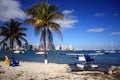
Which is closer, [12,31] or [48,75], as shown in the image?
[48,75]

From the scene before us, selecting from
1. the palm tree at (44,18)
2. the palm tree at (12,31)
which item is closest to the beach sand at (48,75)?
the palm tree at (44,18)

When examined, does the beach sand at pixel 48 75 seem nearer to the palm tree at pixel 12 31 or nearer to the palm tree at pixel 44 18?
the palm tree at pixel 44 18

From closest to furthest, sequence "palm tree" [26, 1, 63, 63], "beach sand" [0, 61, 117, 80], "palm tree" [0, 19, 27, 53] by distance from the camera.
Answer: "beach sand" [0, 61, 117, 80] → "palm tree" [26, 1, 63, 63] → "palm tree" [0, 19, 27, 53]

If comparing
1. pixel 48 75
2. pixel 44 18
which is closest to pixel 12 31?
pixel 44 18

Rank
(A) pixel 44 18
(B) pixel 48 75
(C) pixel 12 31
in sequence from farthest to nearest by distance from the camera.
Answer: (C) pixel 12 31, (A) pixel 44 18, (B) pixel 48 75

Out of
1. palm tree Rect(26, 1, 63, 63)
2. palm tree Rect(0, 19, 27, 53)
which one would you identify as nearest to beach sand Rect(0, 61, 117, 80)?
palm tree Rect(26, 1, 63, 63)

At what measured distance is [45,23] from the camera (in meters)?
22.8

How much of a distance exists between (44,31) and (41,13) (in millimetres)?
2503

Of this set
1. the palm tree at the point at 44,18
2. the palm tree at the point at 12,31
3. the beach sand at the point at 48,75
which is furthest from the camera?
the palm tree at the point at 12,31

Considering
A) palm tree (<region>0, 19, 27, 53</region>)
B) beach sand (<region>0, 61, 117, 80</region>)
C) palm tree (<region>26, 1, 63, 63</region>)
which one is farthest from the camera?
palm tree (<region>0, 19, 27, 53</region>)

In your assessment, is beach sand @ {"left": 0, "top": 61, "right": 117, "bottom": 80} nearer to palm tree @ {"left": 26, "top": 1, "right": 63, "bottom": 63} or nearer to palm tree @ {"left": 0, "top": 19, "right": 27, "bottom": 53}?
palm tree @ {"left": 26, "top": 1, "right": 63, "bottom": 63}

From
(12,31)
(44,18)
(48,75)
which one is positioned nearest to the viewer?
(48,75)

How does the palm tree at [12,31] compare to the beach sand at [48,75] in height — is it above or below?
above

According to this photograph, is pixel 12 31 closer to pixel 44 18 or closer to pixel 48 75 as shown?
pixel 44 18
